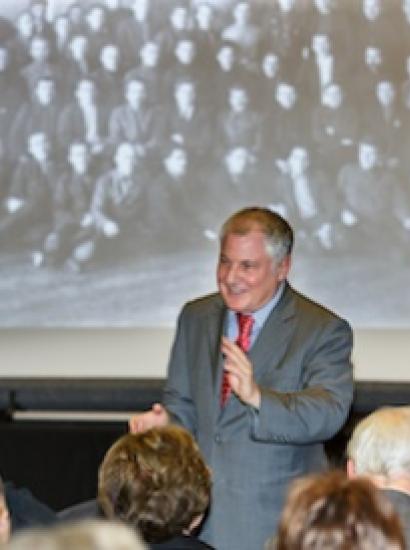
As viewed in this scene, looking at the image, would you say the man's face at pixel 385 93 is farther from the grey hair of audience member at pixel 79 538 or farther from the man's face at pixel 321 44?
the grey hair of audience member at pixel 79 538

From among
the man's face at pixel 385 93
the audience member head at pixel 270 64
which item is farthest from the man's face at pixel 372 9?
the audience member head at pixel 270 64

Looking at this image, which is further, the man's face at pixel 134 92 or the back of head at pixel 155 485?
the man's face at pixel 134 92

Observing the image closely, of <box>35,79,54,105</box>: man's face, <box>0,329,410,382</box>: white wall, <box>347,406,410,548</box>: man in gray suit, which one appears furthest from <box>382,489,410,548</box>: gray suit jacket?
<box>35,79,54,105</box>: man's face

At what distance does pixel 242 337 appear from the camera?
3.81 metres

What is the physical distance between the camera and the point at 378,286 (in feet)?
19.9

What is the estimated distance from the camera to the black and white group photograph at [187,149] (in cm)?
608

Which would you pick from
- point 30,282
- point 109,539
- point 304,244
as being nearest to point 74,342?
point 30,282

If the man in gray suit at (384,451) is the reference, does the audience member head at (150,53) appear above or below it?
above

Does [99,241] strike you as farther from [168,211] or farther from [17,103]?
[17,103]

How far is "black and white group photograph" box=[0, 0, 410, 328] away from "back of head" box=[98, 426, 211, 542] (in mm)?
3350

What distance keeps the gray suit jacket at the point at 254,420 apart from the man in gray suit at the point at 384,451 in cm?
63

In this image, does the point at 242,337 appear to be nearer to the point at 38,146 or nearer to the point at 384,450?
the point at 384,450

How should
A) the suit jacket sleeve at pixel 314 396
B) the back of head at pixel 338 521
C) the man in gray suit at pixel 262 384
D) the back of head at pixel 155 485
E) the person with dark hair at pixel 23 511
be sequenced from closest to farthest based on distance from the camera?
the back of head at pixel 338 521
the back of head at pixel 155 485
the person with dark hair at pixel 23 511
the suit jacket sleeve at pixel 314 396
the man in gray suit at pixel 262 384

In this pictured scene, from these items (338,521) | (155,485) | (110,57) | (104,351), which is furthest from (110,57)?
(338,521)
